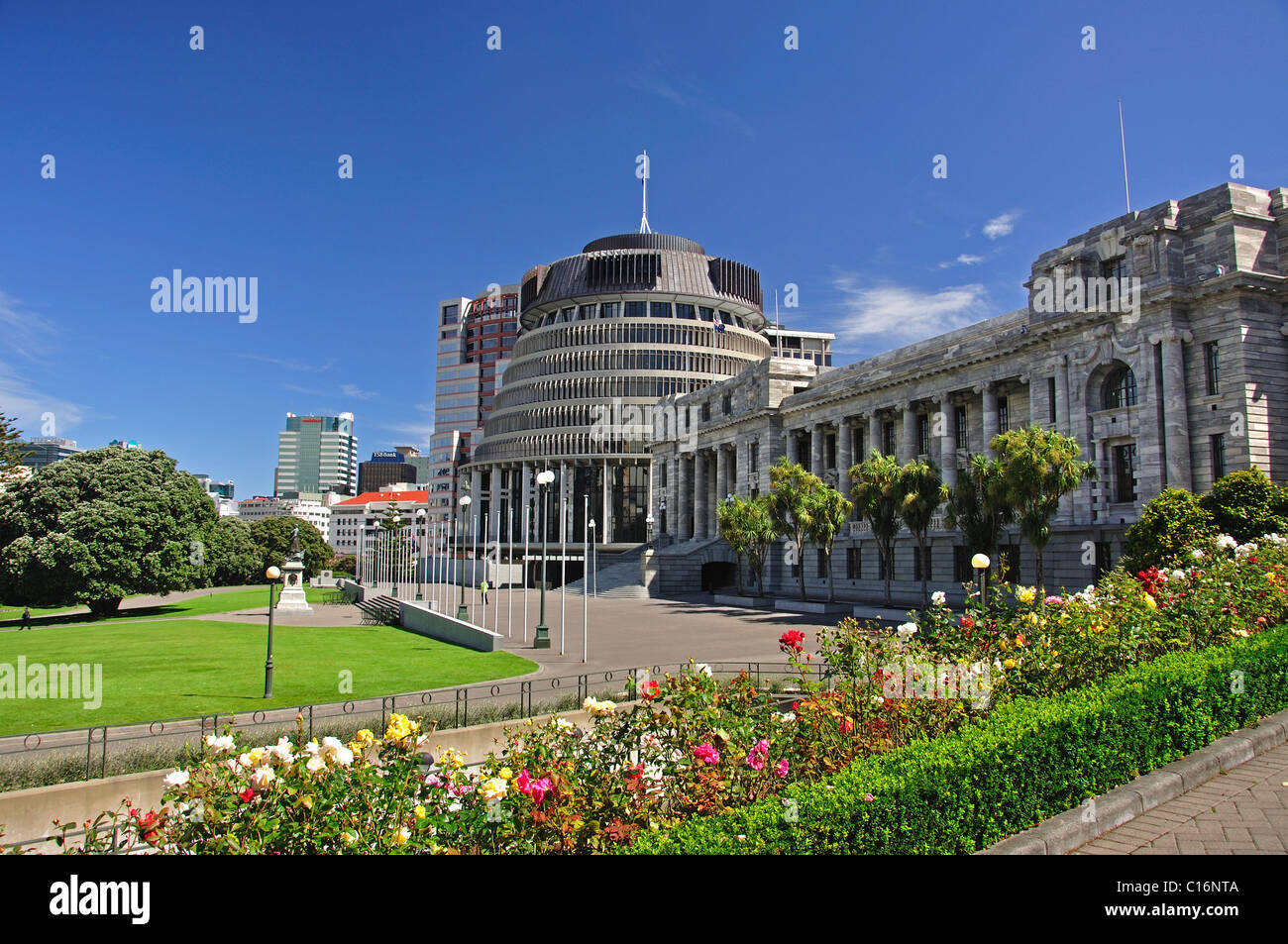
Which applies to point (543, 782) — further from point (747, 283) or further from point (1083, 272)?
point (747, 283)

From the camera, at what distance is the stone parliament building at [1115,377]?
37219mm

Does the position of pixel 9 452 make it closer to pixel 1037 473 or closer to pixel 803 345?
pixel 1037 473

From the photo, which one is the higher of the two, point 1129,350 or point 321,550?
point 1129,350

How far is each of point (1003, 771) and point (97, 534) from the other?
190 ft

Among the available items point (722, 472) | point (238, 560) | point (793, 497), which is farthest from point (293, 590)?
point (722, 472)

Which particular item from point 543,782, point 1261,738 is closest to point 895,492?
point 1261,738

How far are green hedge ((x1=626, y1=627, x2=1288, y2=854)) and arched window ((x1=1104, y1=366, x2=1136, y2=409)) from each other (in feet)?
110

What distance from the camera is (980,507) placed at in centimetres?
4128

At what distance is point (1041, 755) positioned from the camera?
891 cm

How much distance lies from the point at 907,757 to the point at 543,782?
13.2 feet

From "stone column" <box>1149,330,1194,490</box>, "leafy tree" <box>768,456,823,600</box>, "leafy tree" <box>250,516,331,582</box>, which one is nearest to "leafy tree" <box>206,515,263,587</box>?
"leafy tree" <box>250,516,331,582</box>
